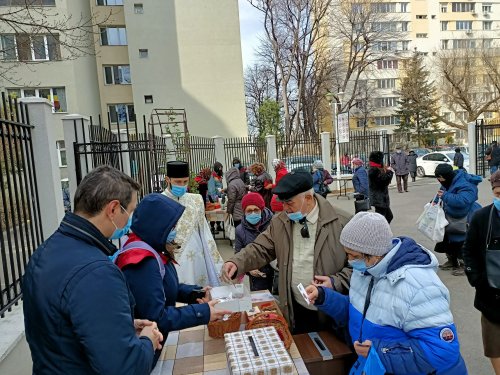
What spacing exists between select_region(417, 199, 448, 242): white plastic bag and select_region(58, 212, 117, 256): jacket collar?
5.31 meters

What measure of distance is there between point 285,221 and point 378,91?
176 feet

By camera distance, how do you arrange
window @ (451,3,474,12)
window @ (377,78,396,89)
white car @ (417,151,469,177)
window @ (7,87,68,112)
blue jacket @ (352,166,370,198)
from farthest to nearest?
1. window @ (451,3,474,12)
2. window @ (377,78,396,89)
3. window @ (7,87,68,112)
4. white car @ (417,151,469,177)
5. blue jacket @ (352,166,370,198)

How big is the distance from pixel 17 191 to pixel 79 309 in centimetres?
265

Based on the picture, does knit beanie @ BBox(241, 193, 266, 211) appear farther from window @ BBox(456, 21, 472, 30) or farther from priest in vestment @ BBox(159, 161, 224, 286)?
window @ BBox(456, 21, 472, 30)

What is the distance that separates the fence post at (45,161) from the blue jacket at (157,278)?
6.80 feet

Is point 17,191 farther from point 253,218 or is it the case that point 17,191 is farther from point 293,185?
point 293,185

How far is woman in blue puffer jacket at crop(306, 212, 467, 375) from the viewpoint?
1.87m

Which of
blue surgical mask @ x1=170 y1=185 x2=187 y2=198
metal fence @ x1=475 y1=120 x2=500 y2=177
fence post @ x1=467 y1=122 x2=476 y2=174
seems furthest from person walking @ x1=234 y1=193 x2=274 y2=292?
metal fence @ x1=475 y1=120 x2=500 y2=177

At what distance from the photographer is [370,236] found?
2062 millimetres

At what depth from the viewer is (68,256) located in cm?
147

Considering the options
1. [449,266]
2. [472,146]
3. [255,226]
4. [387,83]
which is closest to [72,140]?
[255,226]

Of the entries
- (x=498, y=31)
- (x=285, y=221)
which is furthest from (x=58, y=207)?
(x=498, y=31)

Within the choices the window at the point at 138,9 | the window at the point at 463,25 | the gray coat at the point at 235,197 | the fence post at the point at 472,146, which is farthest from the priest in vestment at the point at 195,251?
the window at the point at 463,25

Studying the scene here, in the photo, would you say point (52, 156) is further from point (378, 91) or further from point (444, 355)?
point (378, 91)
